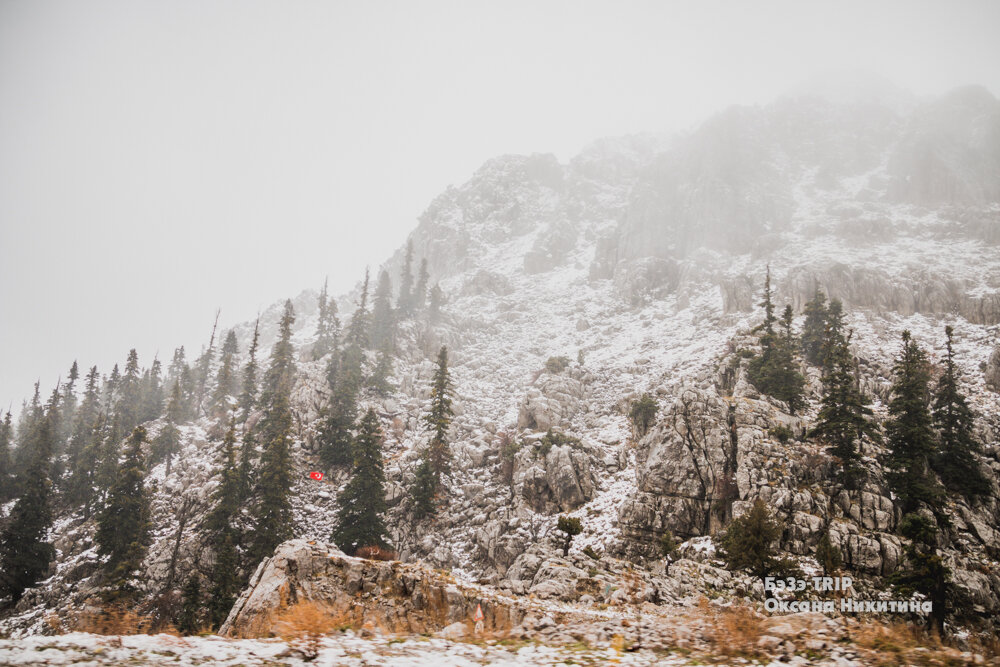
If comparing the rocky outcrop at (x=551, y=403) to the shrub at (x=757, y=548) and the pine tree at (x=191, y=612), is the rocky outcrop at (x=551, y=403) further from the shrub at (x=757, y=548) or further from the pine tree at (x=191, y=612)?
the pine tree at (x=191, y=612)

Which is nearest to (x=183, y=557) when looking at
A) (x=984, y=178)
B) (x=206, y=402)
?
(x=206, y=402)

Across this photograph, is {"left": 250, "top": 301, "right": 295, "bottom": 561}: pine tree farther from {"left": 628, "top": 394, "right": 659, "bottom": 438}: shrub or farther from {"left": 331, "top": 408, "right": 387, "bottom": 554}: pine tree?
{"left": 628, "top": 394, "right": 659, "bottom": 438}: shrub

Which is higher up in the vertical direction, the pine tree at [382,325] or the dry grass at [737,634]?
the pine tree at [382,325]

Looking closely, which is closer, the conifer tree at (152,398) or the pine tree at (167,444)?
the pine tree at (167,444)

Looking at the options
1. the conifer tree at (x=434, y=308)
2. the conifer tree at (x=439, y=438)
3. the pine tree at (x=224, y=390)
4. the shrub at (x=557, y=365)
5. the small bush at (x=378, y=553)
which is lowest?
the small bush at (x=378, y=553)

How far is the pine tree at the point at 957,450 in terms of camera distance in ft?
91.8

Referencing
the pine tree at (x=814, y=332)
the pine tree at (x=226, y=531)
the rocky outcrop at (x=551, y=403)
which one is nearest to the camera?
the pine tree at (x=226, y=531)

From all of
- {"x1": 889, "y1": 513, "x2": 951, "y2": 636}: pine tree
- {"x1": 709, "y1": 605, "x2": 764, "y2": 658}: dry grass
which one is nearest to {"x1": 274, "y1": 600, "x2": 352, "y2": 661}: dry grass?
{"x1": 709, "y1": 605, "x2": 764, "y2": 658}: dry grass

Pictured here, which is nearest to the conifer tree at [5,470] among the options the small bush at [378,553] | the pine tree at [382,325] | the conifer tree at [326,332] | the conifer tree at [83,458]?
the conifer tree at [83,458]

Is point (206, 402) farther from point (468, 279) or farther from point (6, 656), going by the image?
Answer: point (6, 656)

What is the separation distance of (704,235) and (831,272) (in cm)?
2847

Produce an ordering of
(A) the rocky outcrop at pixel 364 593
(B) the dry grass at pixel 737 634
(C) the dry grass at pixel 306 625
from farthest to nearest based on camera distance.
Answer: (A) the rocky outcrop at pixel 364 593 < (B) the dry grass at pixel 737 634 < (C) the dry grass at pixel 306 625

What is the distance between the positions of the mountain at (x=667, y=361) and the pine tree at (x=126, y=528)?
151cm

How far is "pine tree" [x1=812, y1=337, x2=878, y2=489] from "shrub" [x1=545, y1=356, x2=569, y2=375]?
29.3 meters
